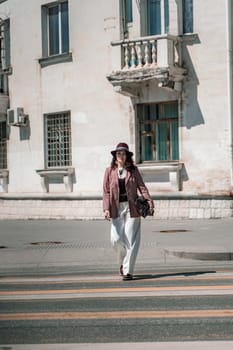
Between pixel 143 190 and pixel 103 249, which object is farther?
pixel 103 249

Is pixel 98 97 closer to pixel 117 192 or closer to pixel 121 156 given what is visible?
pixel 121 156

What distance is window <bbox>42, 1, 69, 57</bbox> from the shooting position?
79.1ft

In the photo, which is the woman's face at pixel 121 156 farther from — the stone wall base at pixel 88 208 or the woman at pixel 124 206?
the stone wall base at pixel 88 208

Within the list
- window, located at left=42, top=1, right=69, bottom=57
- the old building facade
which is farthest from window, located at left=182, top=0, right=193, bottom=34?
window, located at left=42, top=1, right=69, bottom=57

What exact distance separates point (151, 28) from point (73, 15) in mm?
2996

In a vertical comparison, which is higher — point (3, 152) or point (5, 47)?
point (5, 47)

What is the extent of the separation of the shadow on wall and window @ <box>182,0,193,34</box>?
1.43 ft

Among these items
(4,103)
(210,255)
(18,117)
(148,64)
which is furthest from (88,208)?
(210,255)

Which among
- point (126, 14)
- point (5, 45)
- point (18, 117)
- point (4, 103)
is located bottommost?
point (18, 117)

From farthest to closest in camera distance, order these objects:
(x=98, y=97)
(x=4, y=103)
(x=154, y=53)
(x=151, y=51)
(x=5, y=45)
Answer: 1. (x=5, y=45)
2. (x=4, y=103)
3. (x=98, y=97)
4. (x=151, y=51)
5. (x=154, y=53)

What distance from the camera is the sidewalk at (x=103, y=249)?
1269 centimetres

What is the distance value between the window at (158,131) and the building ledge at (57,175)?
2.80 metres

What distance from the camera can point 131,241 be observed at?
1070 cm

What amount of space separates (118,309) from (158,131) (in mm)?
13892
